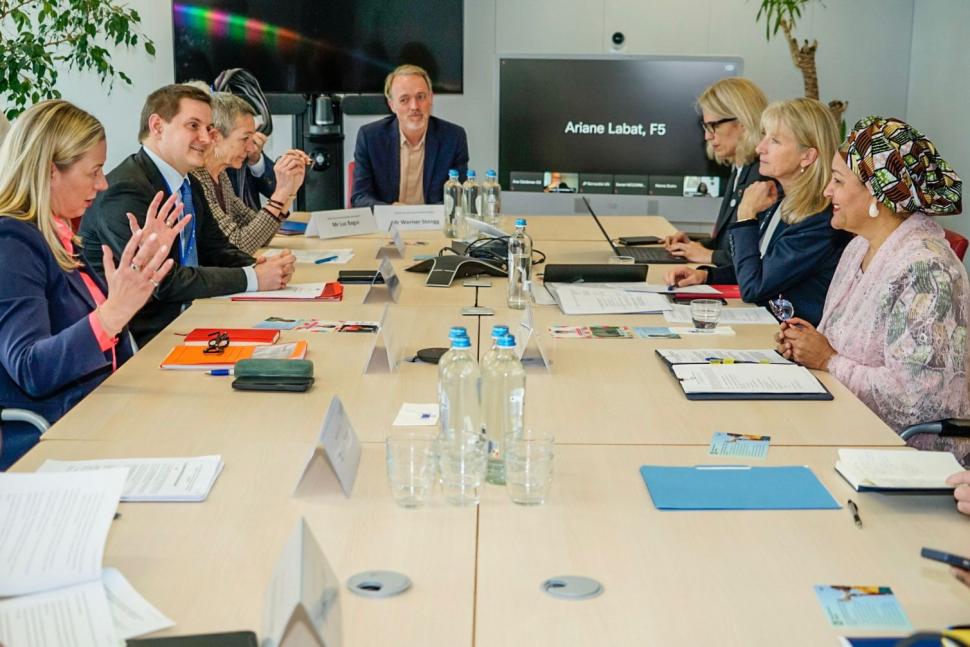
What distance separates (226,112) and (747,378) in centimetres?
271

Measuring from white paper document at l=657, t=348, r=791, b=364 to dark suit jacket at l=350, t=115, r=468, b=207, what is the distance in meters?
2.97

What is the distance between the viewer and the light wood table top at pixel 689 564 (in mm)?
1422

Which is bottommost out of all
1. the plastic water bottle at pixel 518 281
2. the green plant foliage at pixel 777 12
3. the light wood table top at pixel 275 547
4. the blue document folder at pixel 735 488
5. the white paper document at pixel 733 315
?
Result: the light wood table top at pixel 275 547

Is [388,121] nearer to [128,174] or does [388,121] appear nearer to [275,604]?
[128,174]

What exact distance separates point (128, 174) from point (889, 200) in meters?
2.21

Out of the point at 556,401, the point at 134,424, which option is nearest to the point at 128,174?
the point at 134,424

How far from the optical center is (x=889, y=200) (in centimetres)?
269

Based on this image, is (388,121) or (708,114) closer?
(708,114)

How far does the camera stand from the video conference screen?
6500 millimetres

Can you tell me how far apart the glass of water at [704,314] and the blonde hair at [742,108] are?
4.66ft

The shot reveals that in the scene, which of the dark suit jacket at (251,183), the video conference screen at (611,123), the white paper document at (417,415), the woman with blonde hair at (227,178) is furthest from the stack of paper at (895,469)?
the video conference screen at (611,123)

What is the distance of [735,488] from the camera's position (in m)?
1.87

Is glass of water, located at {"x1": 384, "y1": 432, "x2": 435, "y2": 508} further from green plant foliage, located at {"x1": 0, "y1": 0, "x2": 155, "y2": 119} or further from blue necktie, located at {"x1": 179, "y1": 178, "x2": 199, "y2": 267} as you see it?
green plant foliage, located at {"x1": 0, "y1": 0, "x2": 155, "y2": 119}

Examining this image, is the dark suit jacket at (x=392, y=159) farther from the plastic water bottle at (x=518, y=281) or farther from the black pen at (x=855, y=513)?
Answer: the black pen at (x=855, y=513)
